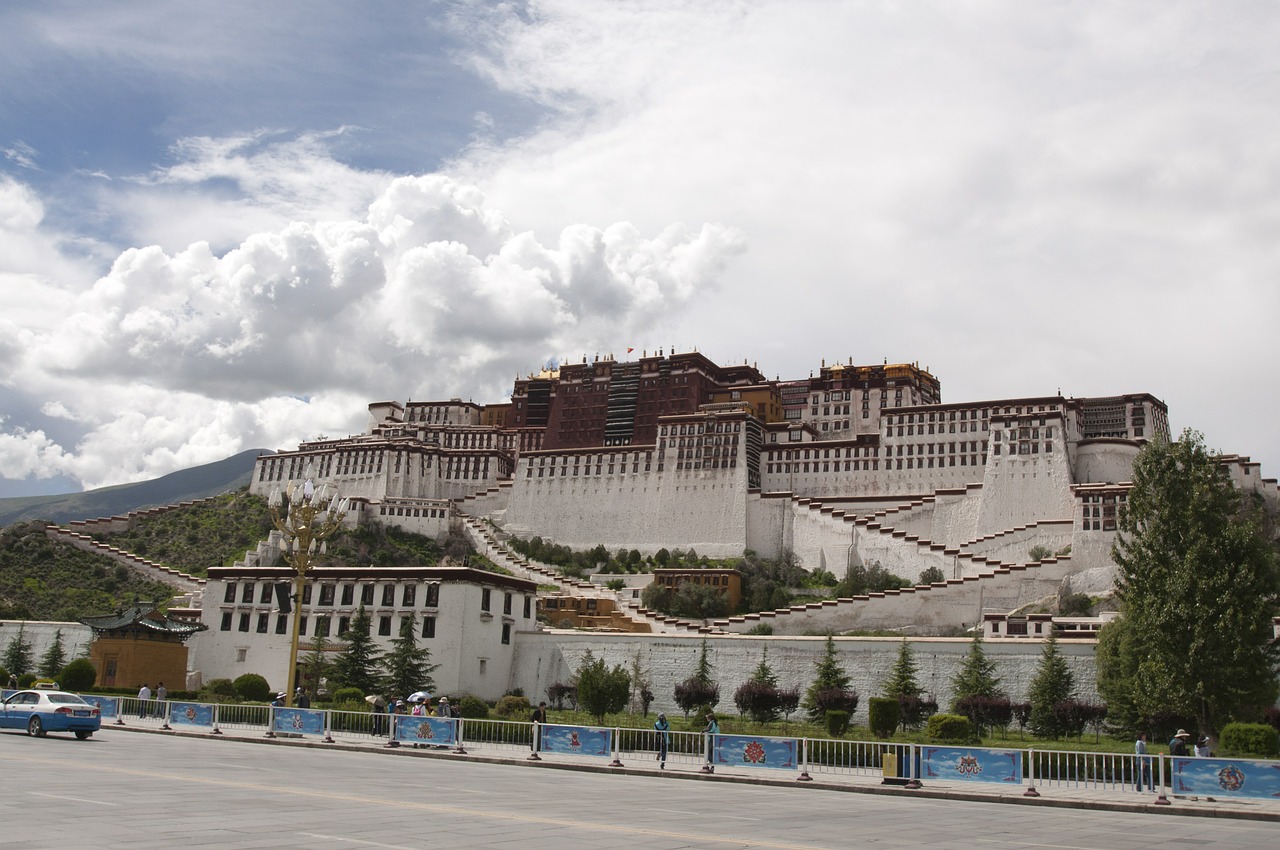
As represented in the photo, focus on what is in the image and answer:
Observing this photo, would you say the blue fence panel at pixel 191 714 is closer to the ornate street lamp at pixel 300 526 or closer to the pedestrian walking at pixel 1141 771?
the ornate street lamp at pixel 300 526

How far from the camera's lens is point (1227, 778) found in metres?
20.3

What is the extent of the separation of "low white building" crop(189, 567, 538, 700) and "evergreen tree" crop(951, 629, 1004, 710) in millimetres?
19628

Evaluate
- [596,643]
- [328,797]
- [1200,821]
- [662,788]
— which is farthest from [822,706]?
[328,797]

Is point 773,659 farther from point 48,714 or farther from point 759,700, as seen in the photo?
point 48,714

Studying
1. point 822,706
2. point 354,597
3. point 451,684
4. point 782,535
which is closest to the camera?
point 822,706

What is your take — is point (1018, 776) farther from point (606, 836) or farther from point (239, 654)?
point (239, 654)

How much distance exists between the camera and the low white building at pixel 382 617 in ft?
159

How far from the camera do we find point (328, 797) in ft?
55.9

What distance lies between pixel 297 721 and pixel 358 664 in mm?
13541

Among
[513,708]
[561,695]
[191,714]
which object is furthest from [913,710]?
[191,714]

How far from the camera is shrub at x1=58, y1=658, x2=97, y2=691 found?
1797 inches

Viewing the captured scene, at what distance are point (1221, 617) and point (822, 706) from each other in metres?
13.7

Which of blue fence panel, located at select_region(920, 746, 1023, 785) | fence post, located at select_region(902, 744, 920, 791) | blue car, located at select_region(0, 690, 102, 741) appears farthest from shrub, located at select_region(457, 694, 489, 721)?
blue fence panel, located at select_region(920, 746, 1023, 785)

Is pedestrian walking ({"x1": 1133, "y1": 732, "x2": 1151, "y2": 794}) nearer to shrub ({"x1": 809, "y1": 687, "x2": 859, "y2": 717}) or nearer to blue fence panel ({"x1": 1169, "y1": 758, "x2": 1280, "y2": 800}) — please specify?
blue fence panel ({"x1": 1169, "y1": 758, "x2": 1280, "y2": 800})
